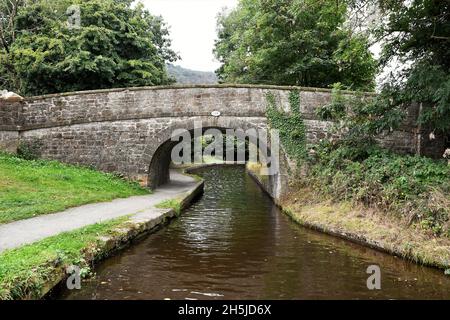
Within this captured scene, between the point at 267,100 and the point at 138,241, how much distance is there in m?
7.25

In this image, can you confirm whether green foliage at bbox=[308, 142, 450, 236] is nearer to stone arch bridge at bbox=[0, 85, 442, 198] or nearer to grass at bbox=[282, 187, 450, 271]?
grass at bbox=[282, 187, 450, 271]

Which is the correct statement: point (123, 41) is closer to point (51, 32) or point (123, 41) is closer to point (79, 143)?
point (51, 32)

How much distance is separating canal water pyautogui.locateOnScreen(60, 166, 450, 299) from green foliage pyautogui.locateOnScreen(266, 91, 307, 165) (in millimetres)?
3701

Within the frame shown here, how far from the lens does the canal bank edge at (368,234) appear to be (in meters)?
6.89

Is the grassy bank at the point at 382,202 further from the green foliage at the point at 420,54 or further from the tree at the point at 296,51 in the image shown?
the tree at the point at 296,51

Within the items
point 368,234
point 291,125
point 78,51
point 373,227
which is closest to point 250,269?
point 368,234

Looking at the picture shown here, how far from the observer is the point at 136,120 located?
1414 cm

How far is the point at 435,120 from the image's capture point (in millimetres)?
9469

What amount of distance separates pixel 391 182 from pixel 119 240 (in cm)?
603

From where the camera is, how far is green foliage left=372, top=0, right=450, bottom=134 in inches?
360

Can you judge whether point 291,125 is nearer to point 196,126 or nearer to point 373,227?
point 196,126

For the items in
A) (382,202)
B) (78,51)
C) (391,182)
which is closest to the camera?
(382,202)

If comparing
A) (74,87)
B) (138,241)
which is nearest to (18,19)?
(74,87)
